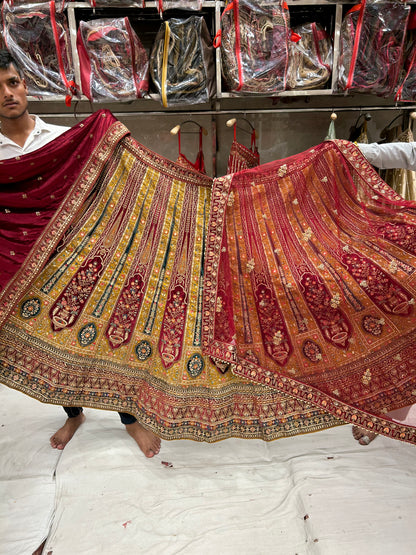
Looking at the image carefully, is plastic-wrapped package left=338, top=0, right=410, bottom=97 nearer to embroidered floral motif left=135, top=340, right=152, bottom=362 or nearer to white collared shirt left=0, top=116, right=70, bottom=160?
white collared shirt left=0, top=116, right=70, bottom=160

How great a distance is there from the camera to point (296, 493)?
4.12 ft

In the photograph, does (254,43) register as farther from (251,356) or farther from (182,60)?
(251,356)

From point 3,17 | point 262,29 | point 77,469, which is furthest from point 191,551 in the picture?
point 3,17

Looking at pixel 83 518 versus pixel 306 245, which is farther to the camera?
pixel 306 245

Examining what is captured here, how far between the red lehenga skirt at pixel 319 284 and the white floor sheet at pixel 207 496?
276mm

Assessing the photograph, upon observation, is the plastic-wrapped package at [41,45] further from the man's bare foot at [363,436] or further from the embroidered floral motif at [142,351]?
the man's bare foot at [363,436]

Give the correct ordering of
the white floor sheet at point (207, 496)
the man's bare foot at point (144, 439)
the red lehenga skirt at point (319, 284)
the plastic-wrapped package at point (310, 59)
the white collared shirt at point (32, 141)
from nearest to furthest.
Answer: the white floor sheet at point (207, 496) → the red lehenga skirt at point (319, 284) → the white collared shirt at point (32, 141) → the man's bare foot at point (144, 439) → the plastic-wrapped package at point (310, 59)

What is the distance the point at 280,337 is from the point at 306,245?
0.37 metres

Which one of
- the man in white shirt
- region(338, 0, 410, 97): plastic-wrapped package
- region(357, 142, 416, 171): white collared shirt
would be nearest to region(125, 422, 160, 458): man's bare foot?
the man in white shirt

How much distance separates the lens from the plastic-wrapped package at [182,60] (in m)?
1.79

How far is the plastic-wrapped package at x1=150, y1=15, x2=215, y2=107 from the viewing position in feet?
5.86

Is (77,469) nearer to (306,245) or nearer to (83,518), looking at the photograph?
(83,518)

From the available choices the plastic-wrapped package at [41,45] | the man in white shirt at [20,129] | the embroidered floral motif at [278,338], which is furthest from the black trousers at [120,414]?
the plastic-wrapped package at [41,45]

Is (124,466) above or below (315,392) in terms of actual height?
below
